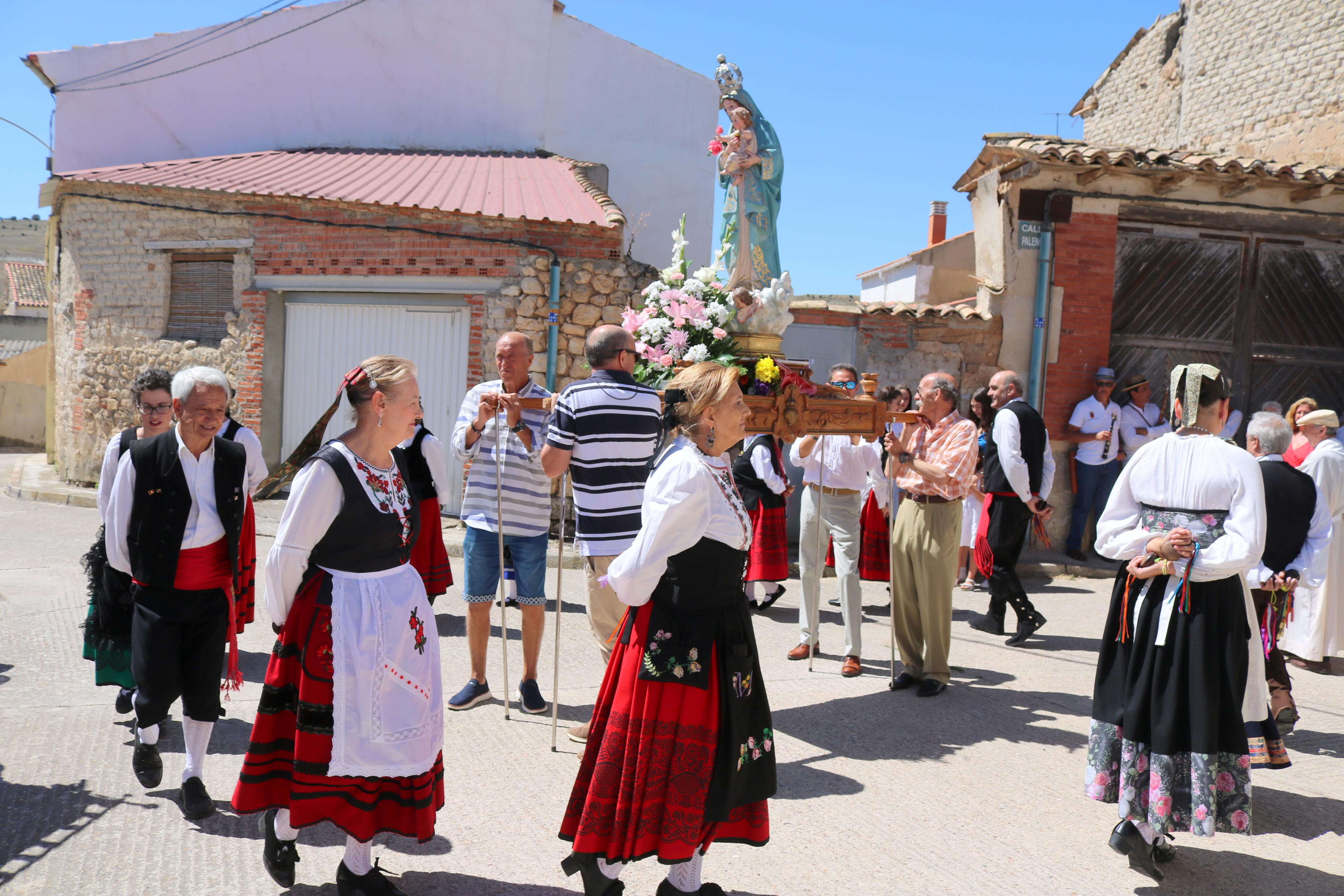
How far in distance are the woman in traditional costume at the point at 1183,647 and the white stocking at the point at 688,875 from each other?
167cm

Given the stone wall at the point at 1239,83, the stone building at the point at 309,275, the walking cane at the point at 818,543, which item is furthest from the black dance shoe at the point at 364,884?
the stone wall at the point at 1239,83

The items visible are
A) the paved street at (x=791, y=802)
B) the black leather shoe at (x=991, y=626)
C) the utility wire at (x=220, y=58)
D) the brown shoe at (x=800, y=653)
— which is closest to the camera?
the paved street at (x=791, y=802)

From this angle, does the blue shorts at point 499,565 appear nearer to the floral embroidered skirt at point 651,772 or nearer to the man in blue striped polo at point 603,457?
the man in blue striped polo at point 603,457

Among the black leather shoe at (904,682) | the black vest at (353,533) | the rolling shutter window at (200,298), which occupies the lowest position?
the black leather shoe at (904,682)

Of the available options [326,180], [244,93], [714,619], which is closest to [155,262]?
[326,180]

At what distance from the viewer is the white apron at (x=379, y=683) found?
2.95 metres

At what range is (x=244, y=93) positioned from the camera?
15.4m

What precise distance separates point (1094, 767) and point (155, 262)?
12.9 metres

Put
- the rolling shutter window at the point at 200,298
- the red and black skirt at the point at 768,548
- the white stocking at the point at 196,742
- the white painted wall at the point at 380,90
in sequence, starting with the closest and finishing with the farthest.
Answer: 1. the white stocking at the point at 196,742
2. the red and black skirt at the point at 768,548
3. the rolling shutter window at the point at 200,298
4. the white painted wall at the point at 380,90

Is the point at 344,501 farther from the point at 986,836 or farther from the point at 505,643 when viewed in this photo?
the point at 986,836

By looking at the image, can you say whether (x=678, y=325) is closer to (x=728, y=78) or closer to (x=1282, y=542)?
(x=728, y=78)

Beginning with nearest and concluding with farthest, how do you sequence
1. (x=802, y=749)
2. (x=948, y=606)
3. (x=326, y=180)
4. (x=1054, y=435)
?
1. (x=802, y=749)
2. (x=948, y=606)
3. (x=1054, y=435)
4. (x=326, y=180)

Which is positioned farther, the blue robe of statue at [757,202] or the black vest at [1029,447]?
the black vest at [1029,447]

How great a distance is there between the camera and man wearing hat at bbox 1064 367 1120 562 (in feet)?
34.4
